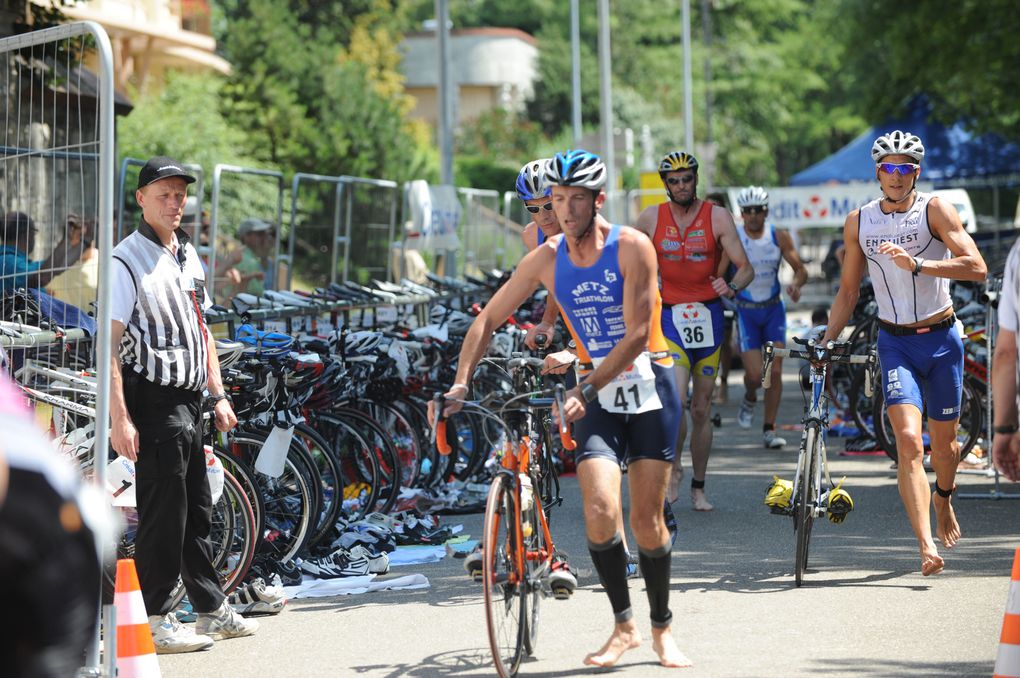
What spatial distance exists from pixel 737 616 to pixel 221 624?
7.26ft

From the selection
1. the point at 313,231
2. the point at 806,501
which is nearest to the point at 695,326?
the point at 806,501

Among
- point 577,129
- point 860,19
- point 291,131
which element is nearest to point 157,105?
point 291,131

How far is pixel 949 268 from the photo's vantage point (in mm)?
7520

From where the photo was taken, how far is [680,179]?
9547 millimetres

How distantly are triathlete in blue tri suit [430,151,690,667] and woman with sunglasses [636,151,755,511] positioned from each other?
3371mm

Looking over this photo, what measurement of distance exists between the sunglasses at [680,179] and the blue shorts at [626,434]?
3718 mm

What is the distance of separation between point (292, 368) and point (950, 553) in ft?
11.6

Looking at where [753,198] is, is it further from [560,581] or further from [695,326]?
[560,581]

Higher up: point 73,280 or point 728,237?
point 728,237

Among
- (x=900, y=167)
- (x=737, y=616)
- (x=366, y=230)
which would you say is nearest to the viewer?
(x=737, y=616)

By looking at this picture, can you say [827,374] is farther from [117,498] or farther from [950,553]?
[117,498]

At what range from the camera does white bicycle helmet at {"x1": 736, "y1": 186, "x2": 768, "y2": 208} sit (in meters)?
13.5

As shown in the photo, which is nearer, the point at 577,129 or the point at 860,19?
the point at 860,19

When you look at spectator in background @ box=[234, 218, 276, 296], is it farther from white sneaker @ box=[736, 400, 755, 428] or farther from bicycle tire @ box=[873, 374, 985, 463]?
bicycle tire @ box=[873, 374, 985, 463]
